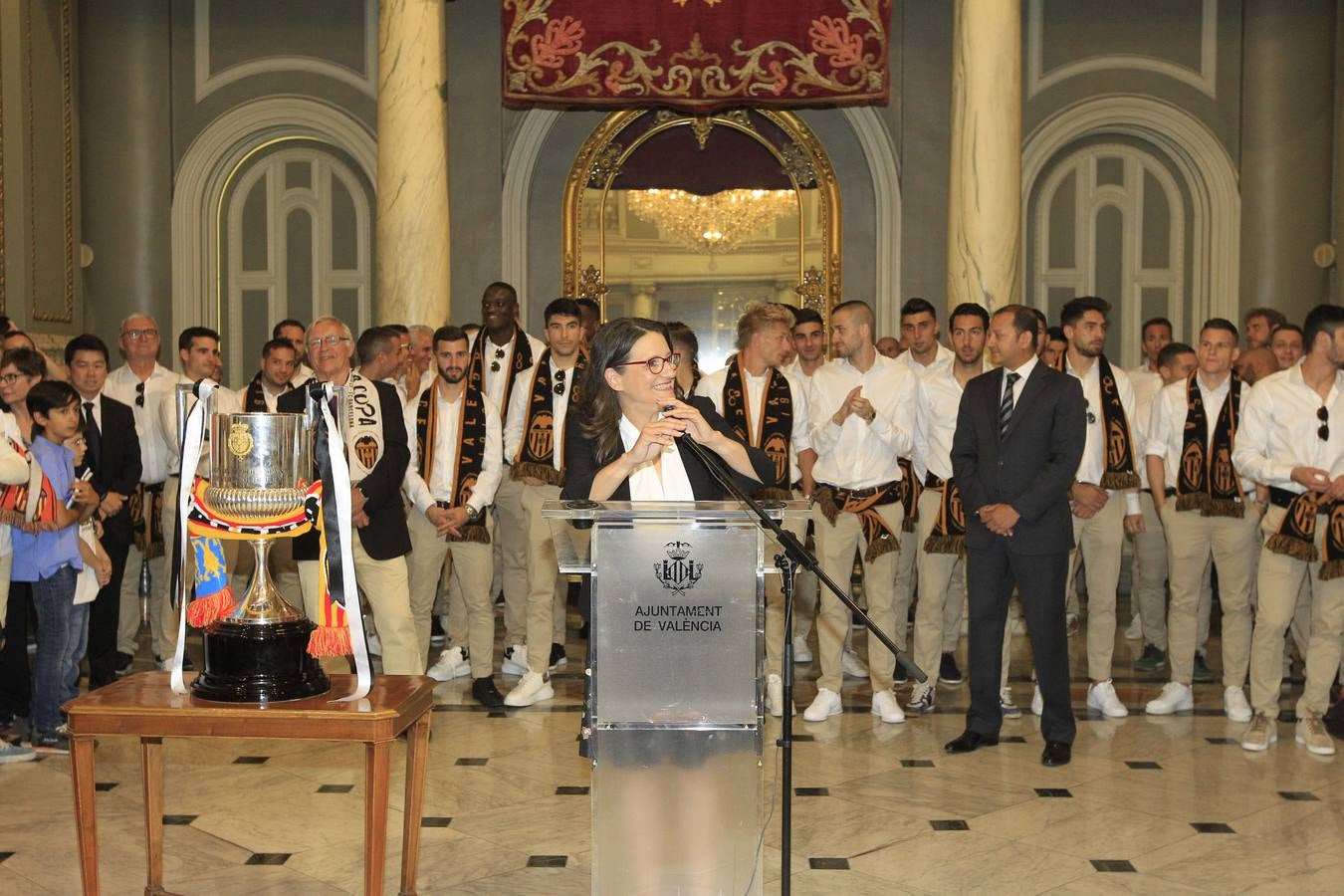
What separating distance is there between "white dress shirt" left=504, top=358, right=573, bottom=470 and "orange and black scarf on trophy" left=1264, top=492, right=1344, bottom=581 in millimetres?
3391

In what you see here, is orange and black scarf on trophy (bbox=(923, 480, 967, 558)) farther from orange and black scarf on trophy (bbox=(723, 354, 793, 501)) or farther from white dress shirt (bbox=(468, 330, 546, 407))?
white dress shirt (bbox=(468, 330, 546, 407))

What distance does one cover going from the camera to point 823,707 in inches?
264

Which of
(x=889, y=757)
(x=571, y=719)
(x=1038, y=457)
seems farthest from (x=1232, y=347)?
(x=571, y=719)

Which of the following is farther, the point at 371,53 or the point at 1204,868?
the point at 371,53

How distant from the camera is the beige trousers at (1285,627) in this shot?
6.23 meters

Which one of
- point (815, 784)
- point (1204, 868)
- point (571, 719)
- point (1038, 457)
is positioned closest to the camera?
point (1204, 868)

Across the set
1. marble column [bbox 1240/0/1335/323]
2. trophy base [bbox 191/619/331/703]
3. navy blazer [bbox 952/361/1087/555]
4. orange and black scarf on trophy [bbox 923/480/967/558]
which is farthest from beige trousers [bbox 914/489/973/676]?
marble column [bbox 1240/0/1335/323]

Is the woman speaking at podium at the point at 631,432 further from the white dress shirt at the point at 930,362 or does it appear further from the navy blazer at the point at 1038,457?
the white dress shirt at the point at 930,362

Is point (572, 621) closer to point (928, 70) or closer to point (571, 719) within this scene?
point (571, 719)

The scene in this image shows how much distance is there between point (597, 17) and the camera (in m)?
10.9

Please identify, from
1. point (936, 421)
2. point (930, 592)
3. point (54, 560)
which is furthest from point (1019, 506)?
point (54, 560)

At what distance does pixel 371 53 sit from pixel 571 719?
702 centimetres

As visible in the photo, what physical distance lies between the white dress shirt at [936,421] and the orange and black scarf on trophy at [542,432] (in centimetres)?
173

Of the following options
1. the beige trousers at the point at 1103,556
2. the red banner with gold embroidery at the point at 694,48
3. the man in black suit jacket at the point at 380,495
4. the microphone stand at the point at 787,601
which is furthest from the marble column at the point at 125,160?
the microphone stand at the point at 787,601
